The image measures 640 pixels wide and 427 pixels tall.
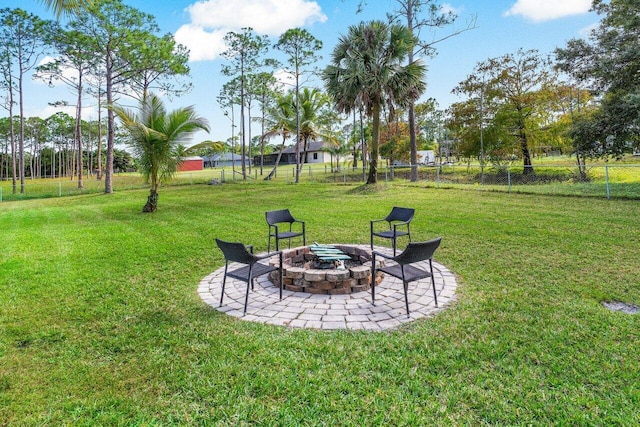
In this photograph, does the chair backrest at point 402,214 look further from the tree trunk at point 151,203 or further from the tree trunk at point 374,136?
the tree trunk at point 374,136

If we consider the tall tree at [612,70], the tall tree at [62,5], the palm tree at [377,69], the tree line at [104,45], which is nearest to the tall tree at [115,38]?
the tree line at [104,45]

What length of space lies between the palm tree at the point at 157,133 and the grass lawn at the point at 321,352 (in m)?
5.52

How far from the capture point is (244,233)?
24.6 ft

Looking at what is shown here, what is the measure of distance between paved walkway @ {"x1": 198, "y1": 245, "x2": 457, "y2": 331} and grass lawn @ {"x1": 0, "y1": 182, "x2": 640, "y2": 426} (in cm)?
17

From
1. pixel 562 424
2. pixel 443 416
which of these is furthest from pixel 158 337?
pixel 562 424

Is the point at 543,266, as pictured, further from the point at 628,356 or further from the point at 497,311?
the point at 628,356

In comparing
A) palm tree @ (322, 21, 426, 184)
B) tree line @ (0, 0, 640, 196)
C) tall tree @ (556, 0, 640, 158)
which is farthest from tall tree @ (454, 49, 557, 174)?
palm tree @ (322, 21, 426, 184)

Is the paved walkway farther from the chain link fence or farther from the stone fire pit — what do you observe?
the chain link fence

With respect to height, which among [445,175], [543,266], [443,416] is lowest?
[443,416]

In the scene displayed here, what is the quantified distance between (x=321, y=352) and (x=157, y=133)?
9.51 meters

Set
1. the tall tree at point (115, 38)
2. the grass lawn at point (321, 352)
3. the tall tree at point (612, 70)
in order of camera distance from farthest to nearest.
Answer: the tall tree at point (115, 38)
the tall tree at point (612, 70)
the grass lawn at point (321, 352)

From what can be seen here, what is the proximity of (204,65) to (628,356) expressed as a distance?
2290cm

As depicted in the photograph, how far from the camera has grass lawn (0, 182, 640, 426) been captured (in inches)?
81.4

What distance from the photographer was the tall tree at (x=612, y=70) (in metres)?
12.5
